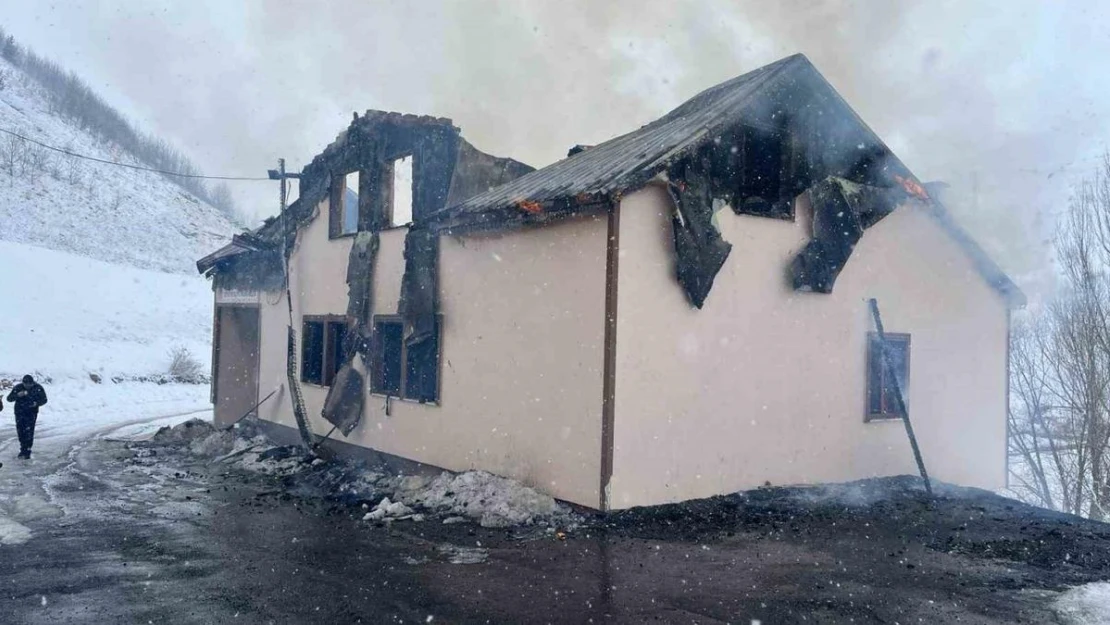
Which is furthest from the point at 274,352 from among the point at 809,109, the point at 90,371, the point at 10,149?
the point at 10,149

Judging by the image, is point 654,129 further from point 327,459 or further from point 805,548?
point 327,459

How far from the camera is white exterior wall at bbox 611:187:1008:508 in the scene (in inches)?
343

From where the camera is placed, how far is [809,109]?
10648 mm

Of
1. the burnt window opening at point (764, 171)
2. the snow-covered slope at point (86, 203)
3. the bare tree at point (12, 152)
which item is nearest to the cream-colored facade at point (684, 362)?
the burnt window opening at point (764, 171)

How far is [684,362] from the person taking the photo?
905 cm

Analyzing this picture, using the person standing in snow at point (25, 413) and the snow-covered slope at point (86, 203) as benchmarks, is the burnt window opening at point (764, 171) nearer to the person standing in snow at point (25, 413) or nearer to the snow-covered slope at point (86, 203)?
the person standing in snow at point (25, 413)

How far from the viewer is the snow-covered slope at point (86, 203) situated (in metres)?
41.2

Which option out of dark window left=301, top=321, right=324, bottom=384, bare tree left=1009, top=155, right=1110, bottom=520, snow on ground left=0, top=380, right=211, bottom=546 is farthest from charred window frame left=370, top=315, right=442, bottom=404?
bare tree left=1009, top=155, right=1110, bottom=520

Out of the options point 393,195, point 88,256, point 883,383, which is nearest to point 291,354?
point 393,195

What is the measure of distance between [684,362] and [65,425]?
16.7 m

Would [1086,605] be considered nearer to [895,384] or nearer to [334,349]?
[895,384]

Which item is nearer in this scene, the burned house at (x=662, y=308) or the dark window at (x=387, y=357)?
the burned house at (x=662, y=308)

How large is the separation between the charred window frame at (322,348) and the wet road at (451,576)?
4.39m

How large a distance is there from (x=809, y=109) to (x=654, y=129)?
2342mm
